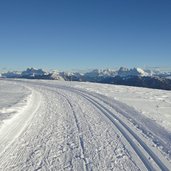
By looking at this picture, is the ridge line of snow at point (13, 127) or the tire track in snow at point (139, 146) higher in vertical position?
the ridge line of snow at point (13, 127)

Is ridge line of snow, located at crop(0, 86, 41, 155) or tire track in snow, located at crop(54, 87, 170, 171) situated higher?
ridge line of snow, located at crop(0, 86, 41, 155)

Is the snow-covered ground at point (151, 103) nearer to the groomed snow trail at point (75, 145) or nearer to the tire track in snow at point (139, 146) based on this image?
the tire track in snow at point (139, 146)

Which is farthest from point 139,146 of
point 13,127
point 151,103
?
point 151,103

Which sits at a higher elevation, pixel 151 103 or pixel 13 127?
pixel 13 127

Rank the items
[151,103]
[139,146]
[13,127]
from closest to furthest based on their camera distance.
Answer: [139,146]
[13,127]
[151,103]

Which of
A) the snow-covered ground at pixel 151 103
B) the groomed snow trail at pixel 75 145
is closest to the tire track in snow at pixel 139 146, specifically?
the groomed snow trail at pixel 75 145

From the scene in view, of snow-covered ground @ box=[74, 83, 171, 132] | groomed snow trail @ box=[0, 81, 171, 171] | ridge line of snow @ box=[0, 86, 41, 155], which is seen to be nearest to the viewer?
groomed snow trail @ box=[0, 81, 171, 171]

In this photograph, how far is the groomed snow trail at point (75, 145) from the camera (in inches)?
336

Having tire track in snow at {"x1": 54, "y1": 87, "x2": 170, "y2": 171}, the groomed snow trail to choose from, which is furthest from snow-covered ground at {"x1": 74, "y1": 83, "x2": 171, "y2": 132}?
the groomed snow trail

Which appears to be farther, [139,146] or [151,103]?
[151,103]

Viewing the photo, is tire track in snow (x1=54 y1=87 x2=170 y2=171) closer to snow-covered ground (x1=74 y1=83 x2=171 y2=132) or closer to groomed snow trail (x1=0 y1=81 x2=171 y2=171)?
groomed snow trail (x1=0 y1=81 x2=171 y2=171)

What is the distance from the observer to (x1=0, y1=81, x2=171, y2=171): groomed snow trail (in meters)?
8.53

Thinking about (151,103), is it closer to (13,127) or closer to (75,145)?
(13,127)

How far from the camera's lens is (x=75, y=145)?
10.6 meters
